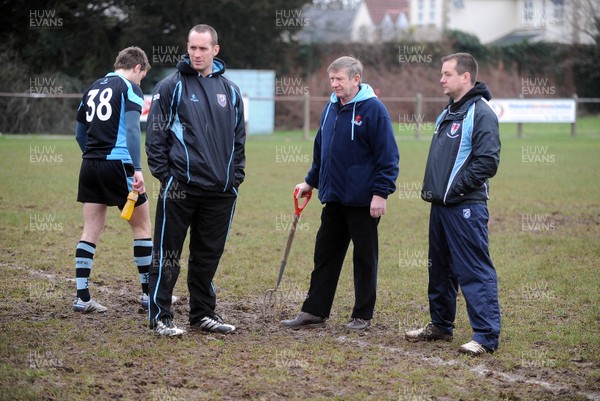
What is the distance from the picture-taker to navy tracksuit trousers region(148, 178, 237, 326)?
6.45m

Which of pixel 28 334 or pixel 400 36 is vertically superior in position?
pixel 400 36

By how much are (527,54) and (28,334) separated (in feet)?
134

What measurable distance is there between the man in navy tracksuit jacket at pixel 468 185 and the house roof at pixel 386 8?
65.7 m

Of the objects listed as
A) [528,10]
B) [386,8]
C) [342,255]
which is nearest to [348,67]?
[342,255]

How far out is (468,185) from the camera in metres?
6.08

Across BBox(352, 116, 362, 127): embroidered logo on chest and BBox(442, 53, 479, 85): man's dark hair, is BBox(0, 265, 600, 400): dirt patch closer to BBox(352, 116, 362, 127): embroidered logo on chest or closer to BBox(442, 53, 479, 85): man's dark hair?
BBox(352, 116, 362, 127): embroidered logo on chest

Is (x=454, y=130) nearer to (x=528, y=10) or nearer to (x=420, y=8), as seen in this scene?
(x=528, y=10)

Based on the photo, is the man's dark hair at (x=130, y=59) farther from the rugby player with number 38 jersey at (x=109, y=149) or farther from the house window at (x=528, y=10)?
the house window at (x=528, y=10)

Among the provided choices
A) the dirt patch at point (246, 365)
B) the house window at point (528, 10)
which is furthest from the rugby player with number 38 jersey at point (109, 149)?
the house window at point (528, 10)

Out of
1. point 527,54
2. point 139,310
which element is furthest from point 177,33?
point 139,310

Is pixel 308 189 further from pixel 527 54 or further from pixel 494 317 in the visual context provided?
pixel 527 54

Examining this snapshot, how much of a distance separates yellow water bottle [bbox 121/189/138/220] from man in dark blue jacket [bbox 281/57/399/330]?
1.59m

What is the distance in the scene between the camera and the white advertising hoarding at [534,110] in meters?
30.3

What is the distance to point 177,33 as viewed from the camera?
113ft
